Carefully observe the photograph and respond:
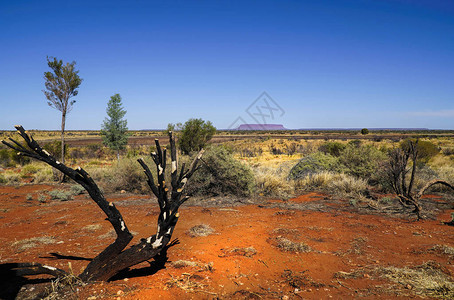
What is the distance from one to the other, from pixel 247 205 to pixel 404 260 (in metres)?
5.08

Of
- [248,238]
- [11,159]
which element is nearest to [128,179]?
[248,238]

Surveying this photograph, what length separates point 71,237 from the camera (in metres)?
5.57

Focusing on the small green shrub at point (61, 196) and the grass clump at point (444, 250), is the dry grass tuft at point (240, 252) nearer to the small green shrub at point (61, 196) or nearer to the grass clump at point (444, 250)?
the grass clump at point (444, 250)

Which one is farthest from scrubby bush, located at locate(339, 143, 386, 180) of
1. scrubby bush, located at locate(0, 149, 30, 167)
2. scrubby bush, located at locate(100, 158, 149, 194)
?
scrubby bush, located at locate(0, 149, 30, 167)

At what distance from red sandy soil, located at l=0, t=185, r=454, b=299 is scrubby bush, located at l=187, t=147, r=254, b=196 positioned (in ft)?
5.61

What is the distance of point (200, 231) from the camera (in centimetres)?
595

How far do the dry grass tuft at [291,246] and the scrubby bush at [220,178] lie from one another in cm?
501

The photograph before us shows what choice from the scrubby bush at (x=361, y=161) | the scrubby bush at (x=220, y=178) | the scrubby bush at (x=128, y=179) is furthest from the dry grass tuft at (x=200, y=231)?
the scrubby bush at (x=361, y=161)

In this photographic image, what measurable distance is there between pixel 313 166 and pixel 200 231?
860 centimetres

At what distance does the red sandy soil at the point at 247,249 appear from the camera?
352 cm

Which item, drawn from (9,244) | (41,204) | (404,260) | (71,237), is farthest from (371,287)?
(41,204)

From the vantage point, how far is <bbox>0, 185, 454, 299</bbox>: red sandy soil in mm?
3520

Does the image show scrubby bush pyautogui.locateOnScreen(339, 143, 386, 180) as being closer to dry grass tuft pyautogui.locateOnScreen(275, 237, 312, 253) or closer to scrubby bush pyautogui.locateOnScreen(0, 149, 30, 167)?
dry grass tuft pyautogui.locateOnScreen(275, 237, 312, 253)

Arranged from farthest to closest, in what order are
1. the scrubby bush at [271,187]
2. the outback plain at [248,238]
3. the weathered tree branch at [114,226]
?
the scrubby bush at [271,187], the outback plain at [248,238], the weathered tree branch at [114,226]
